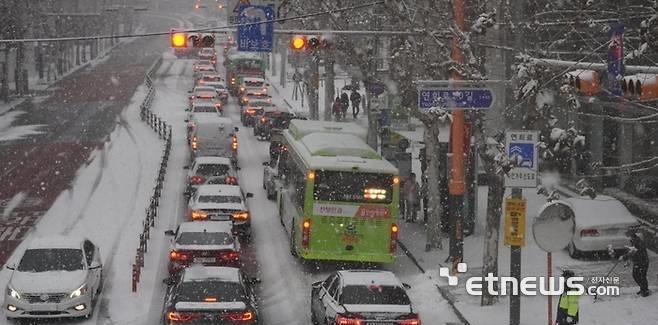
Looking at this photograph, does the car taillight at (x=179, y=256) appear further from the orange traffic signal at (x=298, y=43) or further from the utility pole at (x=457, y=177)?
the utility pole at (x=457, y=177)

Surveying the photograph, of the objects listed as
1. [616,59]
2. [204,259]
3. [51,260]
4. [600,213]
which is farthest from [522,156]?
[51,260]

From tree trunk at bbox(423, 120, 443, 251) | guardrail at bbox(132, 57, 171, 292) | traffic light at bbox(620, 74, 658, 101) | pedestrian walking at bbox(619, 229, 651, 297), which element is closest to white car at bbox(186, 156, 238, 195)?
guardrail at bbox(132, 57, 171, 292)

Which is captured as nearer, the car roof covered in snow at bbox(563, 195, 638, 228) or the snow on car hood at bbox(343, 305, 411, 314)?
the snow on car hood at bbox(343, 305, 411, 314)

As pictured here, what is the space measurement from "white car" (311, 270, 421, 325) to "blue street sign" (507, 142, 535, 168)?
3143 mm

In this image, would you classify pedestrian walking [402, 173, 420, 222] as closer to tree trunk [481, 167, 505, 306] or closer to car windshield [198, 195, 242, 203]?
car windshield [198, 195, 242, 203]

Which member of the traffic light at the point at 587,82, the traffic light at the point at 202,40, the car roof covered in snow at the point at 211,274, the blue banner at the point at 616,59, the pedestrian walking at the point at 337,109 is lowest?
the car roof covered in snow at the point at 211,274

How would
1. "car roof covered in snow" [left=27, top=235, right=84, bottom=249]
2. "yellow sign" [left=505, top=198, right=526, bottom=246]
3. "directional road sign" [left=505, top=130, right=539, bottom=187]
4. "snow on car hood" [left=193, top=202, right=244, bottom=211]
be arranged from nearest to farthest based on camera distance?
"directional road sign" [left=505, top=130, right=539, bottom=187]
"yellow sign" [left=505, top=198, right=526, bottom=246]
"car roof covered in snow" [left=27, top=235, right=84, bottom=249]
"snow on car hood" [left=193, top=202, right=244, bottom=211]

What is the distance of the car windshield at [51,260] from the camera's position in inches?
890

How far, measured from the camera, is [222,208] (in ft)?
99.6

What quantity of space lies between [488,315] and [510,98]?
69.7 ft

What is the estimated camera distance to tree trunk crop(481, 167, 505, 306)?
22250 mm

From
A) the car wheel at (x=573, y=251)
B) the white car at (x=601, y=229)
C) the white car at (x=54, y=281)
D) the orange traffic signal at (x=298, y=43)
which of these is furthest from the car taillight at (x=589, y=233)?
the white car at (x=54, y=281)

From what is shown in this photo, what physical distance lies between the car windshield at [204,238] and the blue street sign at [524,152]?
8.22 m

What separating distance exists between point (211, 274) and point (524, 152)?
6183mm
